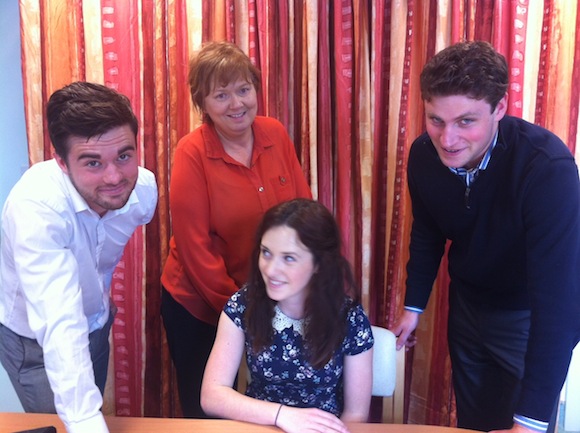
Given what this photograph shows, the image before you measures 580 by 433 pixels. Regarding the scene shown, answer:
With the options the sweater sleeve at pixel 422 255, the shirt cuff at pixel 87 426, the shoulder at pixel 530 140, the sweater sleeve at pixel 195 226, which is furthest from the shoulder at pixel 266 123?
the shirt cuff at pixel 87 426

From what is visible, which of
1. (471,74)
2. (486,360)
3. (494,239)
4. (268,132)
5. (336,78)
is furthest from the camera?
(336,78)

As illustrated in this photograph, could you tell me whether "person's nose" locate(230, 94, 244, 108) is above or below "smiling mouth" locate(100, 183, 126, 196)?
above

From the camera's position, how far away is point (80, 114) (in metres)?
1.23

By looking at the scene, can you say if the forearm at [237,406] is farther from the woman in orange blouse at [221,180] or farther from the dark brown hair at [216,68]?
the dark brown hair at [216,68]

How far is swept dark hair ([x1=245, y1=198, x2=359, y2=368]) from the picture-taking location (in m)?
1.42

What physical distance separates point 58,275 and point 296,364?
2.14 feet

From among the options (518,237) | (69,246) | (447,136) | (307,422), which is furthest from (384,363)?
(69,246)

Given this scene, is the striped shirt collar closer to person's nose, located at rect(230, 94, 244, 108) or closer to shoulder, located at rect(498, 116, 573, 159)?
shoulder, located at rect(498, 116, 573, 159)

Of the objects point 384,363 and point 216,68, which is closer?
point 384,363

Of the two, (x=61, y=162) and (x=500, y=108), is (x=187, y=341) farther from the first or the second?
(x=500, y=108)

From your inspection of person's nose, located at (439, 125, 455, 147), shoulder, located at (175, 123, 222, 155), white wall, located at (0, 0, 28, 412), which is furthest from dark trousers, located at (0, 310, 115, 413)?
person's nose, located at (439, 125, 455, 147)

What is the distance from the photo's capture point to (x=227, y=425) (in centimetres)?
125

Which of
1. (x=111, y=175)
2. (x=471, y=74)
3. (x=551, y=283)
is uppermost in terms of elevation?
(x=471, y=74)

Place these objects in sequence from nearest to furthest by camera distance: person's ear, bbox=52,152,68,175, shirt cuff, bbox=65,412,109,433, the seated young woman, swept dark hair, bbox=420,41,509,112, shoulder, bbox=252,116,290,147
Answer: shirt cuff, bbox=65,412,109,433 < swept dark hair, bbox=420,41,509,112 < person's ear, bbox=52,152,68,175 < the seated young woman < shoulder, bbox=252,116,290,147
